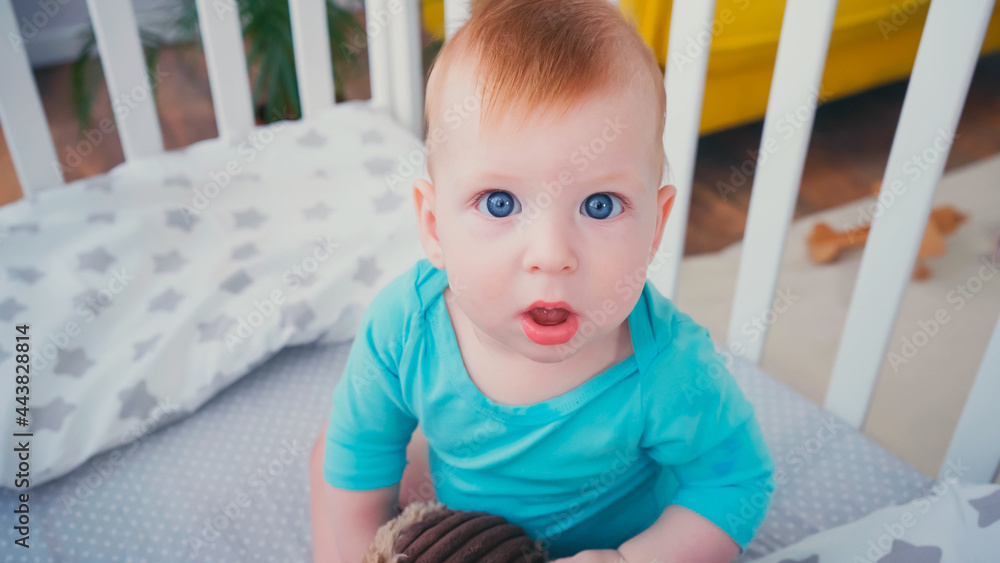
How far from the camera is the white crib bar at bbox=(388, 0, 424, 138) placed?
4.62 feet

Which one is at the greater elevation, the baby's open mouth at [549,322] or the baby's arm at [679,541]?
the baby's open mouth at [549,322]

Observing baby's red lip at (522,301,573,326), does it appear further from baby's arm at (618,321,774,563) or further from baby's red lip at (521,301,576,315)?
baby's arm at (618,321,774,563)

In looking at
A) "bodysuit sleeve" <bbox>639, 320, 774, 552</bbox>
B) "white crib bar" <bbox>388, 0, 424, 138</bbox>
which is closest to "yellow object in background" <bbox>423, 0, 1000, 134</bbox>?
"white crib bar" <bbox>388, 0, 424, 138</bbox>

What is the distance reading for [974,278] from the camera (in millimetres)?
1589

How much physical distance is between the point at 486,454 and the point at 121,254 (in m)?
0.74

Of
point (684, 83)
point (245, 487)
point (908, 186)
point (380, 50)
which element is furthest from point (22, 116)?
point (908, 186)

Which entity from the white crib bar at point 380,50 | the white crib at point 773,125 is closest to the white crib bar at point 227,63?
the white crib at point 773,125

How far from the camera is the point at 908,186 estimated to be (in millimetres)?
841

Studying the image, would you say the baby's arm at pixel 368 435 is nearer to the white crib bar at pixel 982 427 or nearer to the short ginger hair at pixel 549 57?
the short ginger hair at pixel 549 57

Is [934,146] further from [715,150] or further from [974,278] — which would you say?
[715,150]

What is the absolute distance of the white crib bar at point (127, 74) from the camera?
4.10 ft

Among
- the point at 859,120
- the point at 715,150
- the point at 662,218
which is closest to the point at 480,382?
the point at 662,218

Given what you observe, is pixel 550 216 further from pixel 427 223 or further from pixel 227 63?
pixel 227 63

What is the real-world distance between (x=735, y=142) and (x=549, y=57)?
1.68 m
